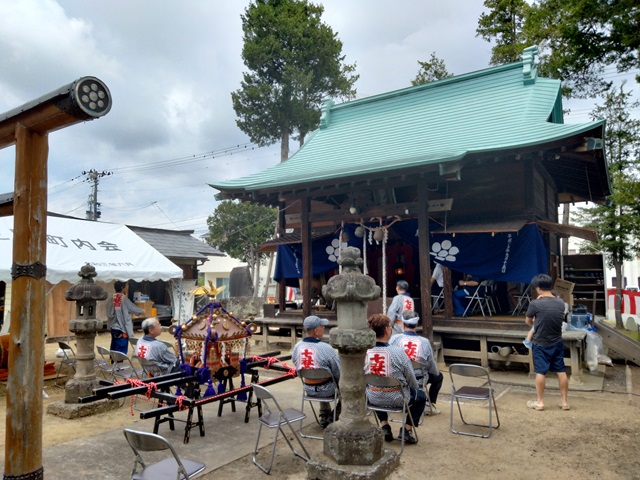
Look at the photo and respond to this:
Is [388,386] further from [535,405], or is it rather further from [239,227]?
[239,227]

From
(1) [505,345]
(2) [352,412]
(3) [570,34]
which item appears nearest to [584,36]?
(3) [570,34]

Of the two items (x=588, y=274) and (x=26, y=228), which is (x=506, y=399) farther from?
(x=588, y=274)

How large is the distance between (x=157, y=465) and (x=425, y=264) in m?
6.75

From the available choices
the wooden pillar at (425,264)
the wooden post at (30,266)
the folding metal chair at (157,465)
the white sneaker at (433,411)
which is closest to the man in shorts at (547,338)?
the white sneaker at (433,411)

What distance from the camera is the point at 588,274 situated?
50.8 ft

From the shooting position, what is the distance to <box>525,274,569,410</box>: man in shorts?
19.8 ft

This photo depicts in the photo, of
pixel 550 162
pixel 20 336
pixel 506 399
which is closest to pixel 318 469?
pixel 20 336

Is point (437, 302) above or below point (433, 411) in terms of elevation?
above

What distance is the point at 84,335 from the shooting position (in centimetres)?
675

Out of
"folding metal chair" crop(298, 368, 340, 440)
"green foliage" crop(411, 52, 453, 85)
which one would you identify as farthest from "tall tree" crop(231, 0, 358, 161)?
"folding metal chair" crop(298, 368, 340, 440)

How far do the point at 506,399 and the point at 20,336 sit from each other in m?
6.37

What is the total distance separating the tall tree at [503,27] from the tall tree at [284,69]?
734cm

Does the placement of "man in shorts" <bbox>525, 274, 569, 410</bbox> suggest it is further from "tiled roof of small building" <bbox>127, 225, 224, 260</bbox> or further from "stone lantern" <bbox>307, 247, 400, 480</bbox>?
"tiled roof of small building" <bbox>127, 225, 224, 260</bbox>

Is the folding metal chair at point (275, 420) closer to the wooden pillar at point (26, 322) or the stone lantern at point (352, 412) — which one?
the stone lantern at point (352, 412)
